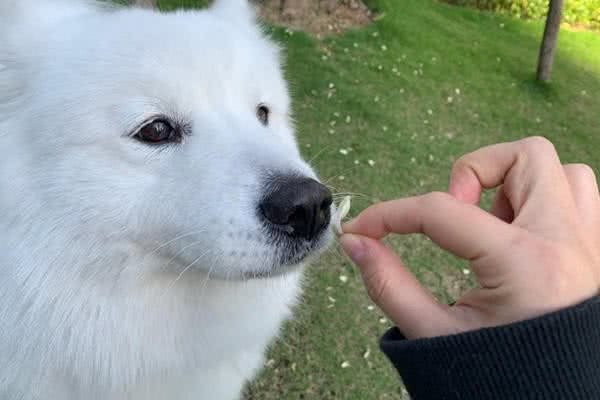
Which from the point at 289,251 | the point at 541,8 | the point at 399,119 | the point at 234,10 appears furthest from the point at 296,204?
the point at 541,8

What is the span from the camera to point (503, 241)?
1.10m

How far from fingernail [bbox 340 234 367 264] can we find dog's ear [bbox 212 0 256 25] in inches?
44.6

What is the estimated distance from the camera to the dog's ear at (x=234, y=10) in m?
2.11

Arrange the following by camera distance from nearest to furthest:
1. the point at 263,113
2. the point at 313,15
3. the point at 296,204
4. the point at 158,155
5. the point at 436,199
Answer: the point at 436,199 → the point at 296,204 → the point at 158,155 → the point at 263,113 → the point at 313,15

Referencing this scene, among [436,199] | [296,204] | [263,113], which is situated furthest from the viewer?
[263,113]

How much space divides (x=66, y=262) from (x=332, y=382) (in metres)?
1.87

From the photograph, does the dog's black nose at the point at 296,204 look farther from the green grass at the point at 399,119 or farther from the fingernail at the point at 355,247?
the green grass at the point at 399,119

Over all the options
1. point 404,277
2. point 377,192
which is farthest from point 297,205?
point 377,192

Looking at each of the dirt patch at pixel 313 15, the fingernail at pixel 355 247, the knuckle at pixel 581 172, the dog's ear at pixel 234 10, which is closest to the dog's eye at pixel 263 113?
the dog's ear at pixel 234 10

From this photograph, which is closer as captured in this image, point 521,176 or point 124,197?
point 521,176

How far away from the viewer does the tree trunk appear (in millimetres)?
6027

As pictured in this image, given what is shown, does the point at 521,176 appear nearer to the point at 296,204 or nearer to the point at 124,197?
the point at 296,204

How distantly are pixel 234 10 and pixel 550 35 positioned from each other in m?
5.19

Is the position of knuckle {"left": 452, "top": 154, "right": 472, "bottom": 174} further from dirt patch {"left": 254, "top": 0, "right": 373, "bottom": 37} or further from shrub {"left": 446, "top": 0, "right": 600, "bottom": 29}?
shrub {"left": 446, "top": 0, "right": 600, "bottom": 29}
